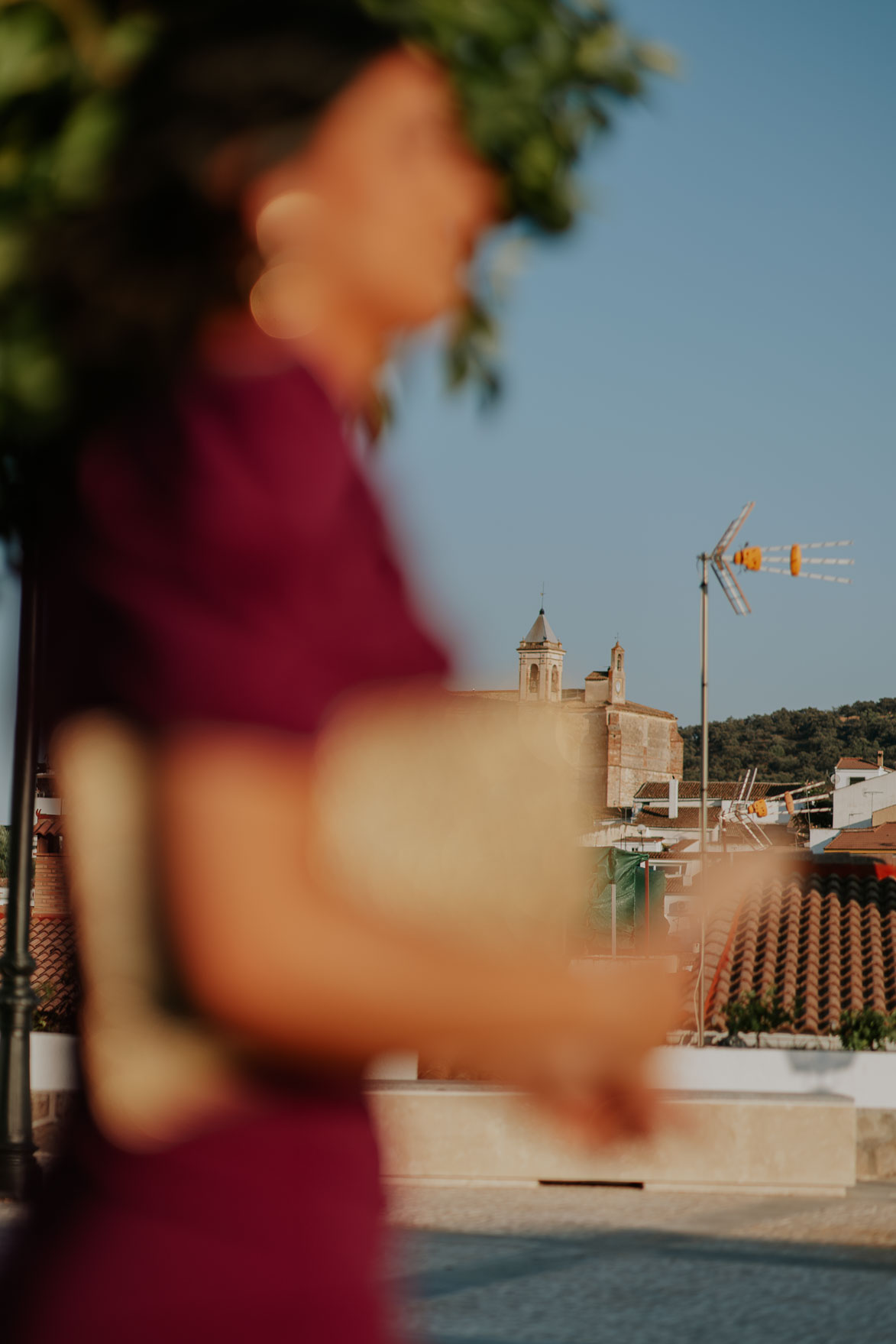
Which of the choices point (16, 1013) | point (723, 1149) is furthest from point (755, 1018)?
point (16, 1013)

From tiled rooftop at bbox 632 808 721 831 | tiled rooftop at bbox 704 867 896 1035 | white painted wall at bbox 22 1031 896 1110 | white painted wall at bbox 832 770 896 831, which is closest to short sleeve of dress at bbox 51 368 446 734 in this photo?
white painted wall at bbox 22 1031 896 1110

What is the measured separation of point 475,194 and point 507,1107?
0.54 m

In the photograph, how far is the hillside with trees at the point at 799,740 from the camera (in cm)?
12319

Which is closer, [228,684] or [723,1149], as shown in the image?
[228,684]

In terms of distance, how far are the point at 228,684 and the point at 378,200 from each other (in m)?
0.31

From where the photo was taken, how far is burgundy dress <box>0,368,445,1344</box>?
82cm

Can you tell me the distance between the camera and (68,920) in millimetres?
920

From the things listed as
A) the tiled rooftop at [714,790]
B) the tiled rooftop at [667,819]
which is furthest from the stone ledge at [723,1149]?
the tiled rooftop at [714,790]

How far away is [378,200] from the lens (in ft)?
3.05

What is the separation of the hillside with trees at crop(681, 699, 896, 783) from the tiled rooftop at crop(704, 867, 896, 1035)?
97.0 meters

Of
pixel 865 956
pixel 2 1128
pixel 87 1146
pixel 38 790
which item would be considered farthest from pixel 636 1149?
pixel 865 956

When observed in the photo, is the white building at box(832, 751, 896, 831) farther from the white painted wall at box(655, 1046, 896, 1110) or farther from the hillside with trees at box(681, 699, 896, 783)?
the white painted wall at box(655, 1046, 896, 1110)

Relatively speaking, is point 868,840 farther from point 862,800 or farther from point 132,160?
point 132,160

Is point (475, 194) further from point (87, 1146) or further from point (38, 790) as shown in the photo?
point (87, 1146)
